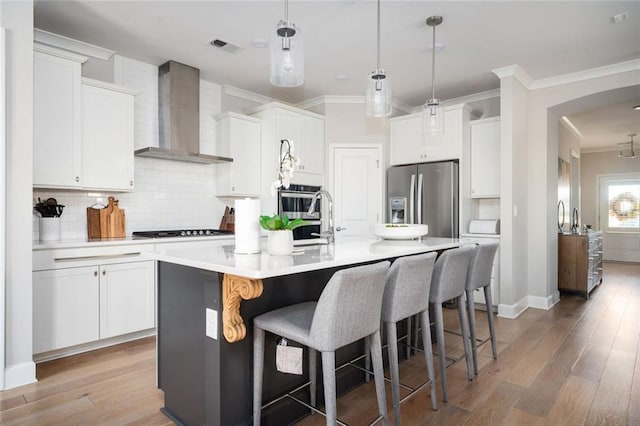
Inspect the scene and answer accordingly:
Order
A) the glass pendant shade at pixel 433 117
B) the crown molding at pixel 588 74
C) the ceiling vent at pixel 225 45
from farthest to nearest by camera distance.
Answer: the crown molding at pixel 588 74
the ceiling vent at pixel 225 45
the glass pendant shade at pixel 433 117

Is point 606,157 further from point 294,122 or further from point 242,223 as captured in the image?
point 242,223

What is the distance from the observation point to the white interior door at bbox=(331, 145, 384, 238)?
527cm

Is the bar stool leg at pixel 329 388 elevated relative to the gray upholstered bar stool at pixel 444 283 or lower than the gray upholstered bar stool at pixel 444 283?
lower

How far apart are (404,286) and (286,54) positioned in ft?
4.71

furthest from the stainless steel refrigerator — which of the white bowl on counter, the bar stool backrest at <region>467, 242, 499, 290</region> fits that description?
the white bowl on counter

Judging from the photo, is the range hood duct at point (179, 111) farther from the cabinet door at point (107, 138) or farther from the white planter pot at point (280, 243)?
the white planter pot at point (280, 243)

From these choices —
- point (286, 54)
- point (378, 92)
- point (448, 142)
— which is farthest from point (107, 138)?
point (448, 142)

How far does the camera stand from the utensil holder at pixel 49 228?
127 inches

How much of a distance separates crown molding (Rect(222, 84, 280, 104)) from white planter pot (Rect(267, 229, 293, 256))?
3308mm

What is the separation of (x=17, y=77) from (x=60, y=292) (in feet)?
5.16

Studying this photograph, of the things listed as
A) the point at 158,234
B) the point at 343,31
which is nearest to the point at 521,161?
the point at 343,31

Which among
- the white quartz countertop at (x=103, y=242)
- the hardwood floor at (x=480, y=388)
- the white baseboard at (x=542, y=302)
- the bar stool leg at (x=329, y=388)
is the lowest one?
the hardwood floor at (x=480, y=388)

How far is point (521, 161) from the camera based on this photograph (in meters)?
4.52

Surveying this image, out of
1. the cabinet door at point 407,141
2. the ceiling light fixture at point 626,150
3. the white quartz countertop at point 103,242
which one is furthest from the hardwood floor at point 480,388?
the ceiling light fixture at point 626,150
